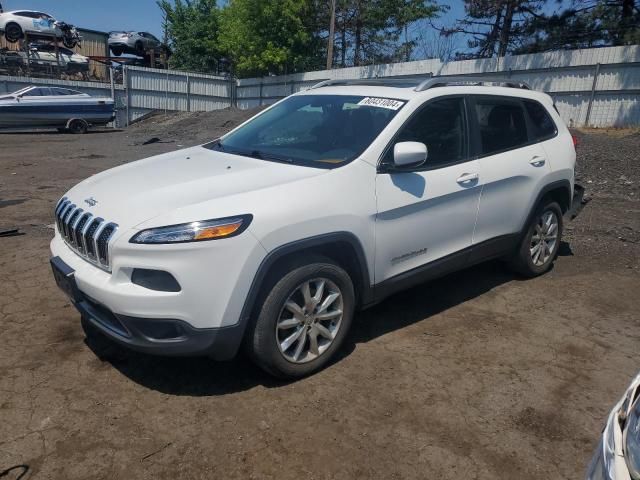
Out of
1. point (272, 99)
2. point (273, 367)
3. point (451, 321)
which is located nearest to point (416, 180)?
point (451, 321)

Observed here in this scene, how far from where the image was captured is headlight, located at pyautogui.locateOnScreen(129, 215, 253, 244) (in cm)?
270

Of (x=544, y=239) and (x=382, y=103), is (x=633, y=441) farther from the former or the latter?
(x=544, y=239)

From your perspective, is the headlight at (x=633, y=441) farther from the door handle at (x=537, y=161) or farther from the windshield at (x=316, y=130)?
the door handle at (x=537, y=161)

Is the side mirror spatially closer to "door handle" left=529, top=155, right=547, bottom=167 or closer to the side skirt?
the side skirt

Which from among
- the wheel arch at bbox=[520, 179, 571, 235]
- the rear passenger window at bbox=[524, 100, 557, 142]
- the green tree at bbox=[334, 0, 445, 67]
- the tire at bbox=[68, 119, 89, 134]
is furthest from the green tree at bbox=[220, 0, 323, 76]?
the wheel arch at bbox=[520, 179, 571, 235]

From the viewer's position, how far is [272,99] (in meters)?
28.2

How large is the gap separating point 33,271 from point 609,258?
6.11m

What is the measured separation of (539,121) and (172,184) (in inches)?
138

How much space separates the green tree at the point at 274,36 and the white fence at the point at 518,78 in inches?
70.3

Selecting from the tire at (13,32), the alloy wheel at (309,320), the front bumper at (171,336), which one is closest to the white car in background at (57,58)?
the tire at (13,32)

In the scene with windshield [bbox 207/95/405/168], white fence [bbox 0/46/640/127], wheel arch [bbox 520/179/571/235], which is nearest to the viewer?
windshield [bbox 207/95/405/168]

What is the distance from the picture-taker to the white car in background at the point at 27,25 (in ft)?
87.2

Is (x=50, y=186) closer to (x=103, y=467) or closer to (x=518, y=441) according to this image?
(x=103, y=467)

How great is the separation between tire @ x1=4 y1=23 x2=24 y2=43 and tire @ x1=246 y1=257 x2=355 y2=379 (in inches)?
1194
